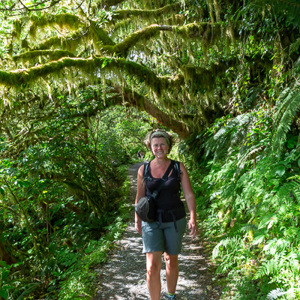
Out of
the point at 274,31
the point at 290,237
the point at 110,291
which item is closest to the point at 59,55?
the point at 274,31

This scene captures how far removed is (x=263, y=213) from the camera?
2.89 meters

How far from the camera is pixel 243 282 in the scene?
2857 mm

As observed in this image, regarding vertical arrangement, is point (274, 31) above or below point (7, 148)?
above

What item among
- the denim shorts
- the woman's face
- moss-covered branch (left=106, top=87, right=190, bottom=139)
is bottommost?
the denim shorts

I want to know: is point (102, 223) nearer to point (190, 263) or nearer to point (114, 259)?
point (114, 259)

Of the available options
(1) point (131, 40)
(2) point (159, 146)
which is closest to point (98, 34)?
(1) point (131, 40)

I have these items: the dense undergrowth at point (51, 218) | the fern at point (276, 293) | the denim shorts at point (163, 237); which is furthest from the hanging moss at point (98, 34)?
the fern at point (276, 293)

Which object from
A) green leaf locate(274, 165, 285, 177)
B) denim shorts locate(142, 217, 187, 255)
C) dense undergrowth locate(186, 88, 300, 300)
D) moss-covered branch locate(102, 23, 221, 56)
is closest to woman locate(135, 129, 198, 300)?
denim shorts locate(142, 217, 187, 255)

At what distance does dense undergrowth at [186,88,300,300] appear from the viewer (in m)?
2.41

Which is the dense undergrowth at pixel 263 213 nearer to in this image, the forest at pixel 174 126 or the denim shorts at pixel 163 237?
the forest at pixel 174 126

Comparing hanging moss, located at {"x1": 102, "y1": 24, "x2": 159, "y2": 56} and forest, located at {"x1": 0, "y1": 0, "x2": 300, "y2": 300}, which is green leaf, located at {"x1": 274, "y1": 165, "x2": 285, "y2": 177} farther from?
hanging moss, located at {"x1": 102, "y1": 24, "x2": 159, "y2": 56}

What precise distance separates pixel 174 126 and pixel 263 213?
5887 mm

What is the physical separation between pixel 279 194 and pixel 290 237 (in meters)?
0.45

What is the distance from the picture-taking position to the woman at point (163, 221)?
8.44 ft
